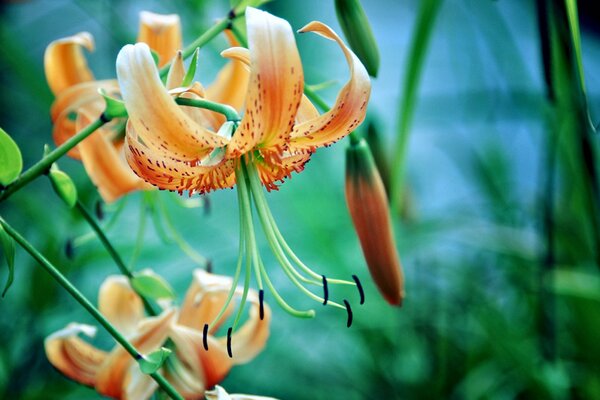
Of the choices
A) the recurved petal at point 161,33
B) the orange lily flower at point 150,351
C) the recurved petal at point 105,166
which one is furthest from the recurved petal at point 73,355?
the recurved petal at point 161,33

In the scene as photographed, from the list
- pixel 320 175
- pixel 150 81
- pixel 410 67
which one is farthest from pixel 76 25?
pixel 150 81

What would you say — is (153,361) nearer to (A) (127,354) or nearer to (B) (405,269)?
(A) (127,354)

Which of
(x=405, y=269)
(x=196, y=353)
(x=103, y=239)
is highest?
(x=103, y=239)

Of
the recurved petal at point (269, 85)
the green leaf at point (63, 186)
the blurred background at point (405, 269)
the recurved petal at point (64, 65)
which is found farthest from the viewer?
the blurred background at point (405, 269)

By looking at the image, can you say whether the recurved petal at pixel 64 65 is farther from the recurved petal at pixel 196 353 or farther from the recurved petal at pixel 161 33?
the recurved petal at pixel 196 353

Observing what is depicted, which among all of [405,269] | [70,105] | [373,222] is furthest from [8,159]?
[405,269]

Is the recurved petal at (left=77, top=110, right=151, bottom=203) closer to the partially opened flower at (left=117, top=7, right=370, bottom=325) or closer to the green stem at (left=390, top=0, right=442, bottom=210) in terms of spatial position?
the partially opened flower at (left=117, top=7, right=370, bottom=325)
